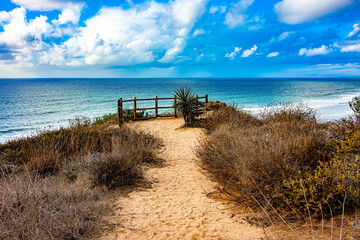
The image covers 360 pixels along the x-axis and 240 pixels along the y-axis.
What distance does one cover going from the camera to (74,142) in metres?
7.92

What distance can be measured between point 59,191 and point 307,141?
5131 millimetres

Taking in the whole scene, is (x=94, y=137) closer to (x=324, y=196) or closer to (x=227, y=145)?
(x=227, y=145)

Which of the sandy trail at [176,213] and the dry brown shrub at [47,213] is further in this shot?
the sandy trail at [176,213]

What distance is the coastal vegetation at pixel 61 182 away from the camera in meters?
3.23

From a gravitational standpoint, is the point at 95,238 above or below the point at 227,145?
below

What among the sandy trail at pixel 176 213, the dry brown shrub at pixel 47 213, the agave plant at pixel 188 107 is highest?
the agave plant at pixel 188 107

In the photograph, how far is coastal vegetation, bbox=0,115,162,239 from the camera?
3.23 metres

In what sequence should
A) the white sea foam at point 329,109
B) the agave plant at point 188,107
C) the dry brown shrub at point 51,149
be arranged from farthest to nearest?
1. the white sea foam at point 329,109
2. the agave plant at point 188,107
3. the dry brown shrub at point 51,149

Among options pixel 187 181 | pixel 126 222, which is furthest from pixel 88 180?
pixel 187 181

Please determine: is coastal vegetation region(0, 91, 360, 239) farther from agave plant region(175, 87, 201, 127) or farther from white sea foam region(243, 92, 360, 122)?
white sea foam region(243, 92, 360, 122)

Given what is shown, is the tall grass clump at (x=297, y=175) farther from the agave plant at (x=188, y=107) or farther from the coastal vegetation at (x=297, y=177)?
the agave plant at (x=188, y=107)

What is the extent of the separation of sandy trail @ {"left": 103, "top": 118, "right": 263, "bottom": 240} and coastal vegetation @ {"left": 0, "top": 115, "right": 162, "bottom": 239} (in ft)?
1.54

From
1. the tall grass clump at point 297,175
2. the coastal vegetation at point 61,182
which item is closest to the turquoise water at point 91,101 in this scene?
the coastal vegetation at point 61,182

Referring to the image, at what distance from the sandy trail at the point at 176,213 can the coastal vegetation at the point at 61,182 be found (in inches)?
18.5
